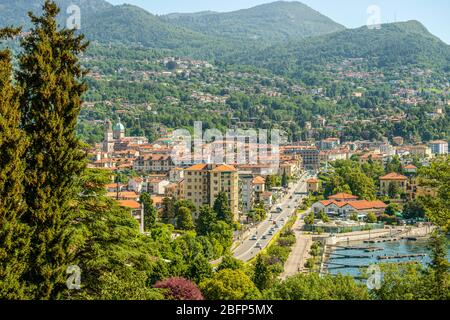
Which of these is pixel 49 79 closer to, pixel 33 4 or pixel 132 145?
pixel 132 145

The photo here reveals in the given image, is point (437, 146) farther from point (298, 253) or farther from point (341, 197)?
point (298, 253)

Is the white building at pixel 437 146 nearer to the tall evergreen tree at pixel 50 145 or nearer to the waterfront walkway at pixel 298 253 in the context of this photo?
the waterfront walkway at pixel 298 253

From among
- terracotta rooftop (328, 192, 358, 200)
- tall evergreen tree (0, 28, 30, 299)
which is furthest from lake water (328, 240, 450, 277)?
tall evergreen tree (0, 28, 30, 299)

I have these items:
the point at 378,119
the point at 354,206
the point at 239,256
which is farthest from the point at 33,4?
the point at 239,256

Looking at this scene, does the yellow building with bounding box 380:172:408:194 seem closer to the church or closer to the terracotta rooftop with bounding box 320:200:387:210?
the terracotta rooftop with bounding box 320:200:387:210

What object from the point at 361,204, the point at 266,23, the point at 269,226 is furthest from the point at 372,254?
the point at 266,23

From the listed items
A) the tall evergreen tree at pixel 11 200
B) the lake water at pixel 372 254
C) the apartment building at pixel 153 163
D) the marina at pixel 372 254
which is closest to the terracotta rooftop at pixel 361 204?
the marina at pixel 372 254
